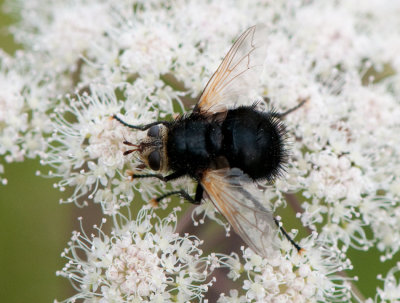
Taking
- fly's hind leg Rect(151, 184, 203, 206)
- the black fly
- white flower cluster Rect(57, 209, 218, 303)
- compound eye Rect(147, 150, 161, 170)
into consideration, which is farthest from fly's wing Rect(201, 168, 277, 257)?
white flower cluster Rect(57, 209, 218, 303)

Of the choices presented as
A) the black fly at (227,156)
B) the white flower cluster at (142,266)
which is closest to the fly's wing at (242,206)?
the black fly at (227,156)

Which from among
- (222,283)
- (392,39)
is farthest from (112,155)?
(392,39)

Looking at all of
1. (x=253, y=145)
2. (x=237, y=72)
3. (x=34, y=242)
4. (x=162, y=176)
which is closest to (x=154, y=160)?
(x=162, y=176)

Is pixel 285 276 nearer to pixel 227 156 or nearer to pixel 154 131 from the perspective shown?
pixel 227 156

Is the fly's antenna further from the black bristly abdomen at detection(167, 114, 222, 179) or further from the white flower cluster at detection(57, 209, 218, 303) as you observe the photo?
the black bristly abdomen at detection(167, 114, 222, 179)

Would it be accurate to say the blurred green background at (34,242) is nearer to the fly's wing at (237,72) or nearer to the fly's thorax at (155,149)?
the fly's thorax at (155,149)

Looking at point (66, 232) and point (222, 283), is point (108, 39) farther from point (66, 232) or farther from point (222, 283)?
point (222, 283)
